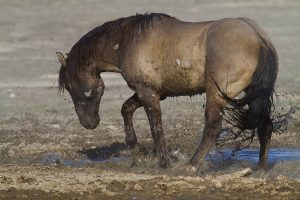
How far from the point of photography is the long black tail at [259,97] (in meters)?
9.14

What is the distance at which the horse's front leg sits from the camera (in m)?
9.96

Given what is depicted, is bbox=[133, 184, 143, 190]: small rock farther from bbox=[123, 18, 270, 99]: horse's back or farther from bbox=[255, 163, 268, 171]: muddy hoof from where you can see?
bbox=[255, 163, 268, 171]: muddy hoof

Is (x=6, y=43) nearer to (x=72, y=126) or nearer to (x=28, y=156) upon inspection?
(x=72, y=126)

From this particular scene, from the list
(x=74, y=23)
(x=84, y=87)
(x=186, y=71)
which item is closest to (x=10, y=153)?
(x=84, y=87)

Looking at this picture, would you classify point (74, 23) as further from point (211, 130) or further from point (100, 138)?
point (211, 130)

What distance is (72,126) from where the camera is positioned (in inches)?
561

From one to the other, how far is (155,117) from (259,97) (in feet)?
4.11

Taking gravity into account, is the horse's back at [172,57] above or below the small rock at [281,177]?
above

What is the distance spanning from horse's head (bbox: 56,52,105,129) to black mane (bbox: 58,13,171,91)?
0.02 m

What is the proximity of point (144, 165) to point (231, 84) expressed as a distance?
170 cm

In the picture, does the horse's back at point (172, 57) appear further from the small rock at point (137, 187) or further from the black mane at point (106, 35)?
the small rock at point (137, 187)

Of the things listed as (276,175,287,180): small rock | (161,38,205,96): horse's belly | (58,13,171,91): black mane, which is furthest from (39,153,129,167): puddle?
(276,175,287,180): small rock

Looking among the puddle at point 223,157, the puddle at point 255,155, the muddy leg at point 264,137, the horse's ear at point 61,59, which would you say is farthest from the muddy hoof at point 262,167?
the horse's ear at point 61,59

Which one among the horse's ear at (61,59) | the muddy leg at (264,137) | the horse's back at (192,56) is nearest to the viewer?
the horse's back at (192,56)
